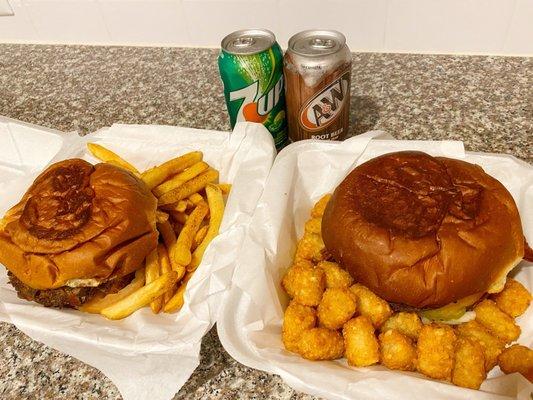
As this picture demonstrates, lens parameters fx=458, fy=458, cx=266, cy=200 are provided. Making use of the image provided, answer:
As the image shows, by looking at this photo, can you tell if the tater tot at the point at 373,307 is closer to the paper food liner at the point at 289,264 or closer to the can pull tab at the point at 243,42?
the paper food liner at the point at 289,264

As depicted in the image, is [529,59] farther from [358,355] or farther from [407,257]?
[358,355]

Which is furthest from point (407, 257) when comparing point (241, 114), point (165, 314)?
point (241, 114)

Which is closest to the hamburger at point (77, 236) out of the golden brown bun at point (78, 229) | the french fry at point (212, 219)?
the golden brown bun at point (78, 229)

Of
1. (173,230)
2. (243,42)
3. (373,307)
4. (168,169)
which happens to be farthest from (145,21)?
(373,307)

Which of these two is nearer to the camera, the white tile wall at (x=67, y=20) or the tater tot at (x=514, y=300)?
the tater tot at (x=514, y=300)

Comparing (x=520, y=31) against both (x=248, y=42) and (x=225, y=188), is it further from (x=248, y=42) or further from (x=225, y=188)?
(x=225, y=188)

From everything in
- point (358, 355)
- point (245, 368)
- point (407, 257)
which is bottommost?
point (245, 368)
